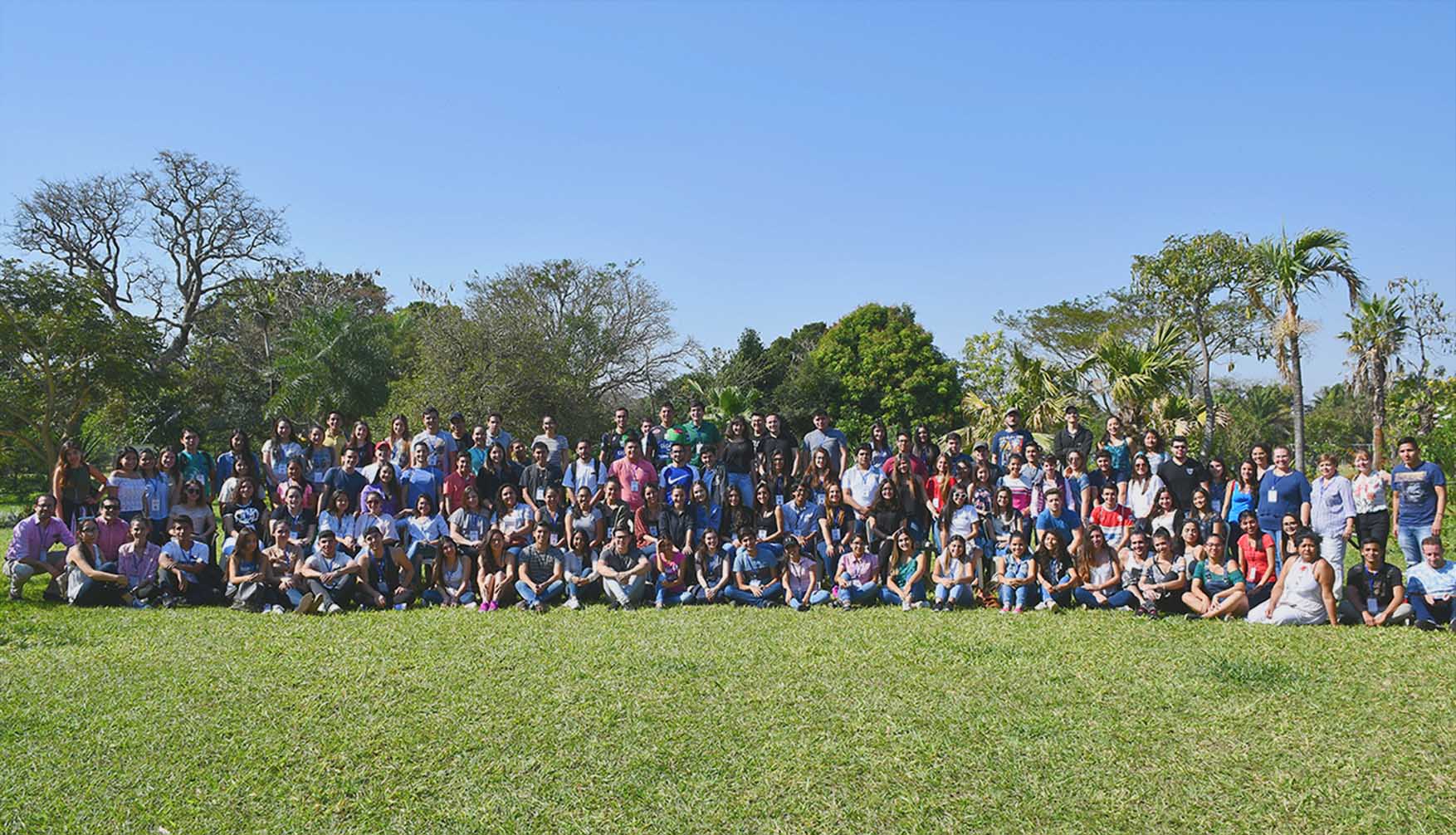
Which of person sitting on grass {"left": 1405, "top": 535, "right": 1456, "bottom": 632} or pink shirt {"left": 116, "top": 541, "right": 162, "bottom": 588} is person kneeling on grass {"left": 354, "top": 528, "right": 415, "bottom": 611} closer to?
pink shirt {"left": 116, "top": 541, "right": 162, "bottom": 588}

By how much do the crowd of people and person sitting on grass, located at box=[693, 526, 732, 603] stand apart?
0.03 metres

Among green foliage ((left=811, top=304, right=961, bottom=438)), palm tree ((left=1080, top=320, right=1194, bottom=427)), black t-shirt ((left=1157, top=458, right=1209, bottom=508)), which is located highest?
green foliage ((left=811, top=304, right=961, bottom=438))

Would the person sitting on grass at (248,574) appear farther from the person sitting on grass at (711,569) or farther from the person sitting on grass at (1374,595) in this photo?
the person sitting on grass at (1374,595)

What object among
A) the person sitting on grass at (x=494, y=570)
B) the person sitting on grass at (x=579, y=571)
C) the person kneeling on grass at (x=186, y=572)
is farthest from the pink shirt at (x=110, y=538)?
the person sitting on grass at (x=579, y=571)

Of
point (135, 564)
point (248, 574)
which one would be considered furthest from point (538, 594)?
point (135, 564)

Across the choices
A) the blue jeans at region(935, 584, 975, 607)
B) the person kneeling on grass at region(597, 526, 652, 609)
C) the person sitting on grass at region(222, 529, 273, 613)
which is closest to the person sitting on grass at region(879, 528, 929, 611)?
the blue jeans at region(935, 584, 975, 607)

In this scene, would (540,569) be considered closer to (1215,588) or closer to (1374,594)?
(1215,588)

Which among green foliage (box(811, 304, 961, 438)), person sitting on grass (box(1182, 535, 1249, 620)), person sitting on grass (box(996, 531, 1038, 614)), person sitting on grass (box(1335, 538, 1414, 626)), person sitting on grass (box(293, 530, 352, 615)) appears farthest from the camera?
green foliage (box(811, 304, 961, 438))

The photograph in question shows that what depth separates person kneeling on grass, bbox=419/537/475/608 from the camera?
10.2 m

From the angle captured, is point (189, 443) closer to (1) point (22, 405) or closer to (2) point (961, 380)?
(1) point (22, 405)

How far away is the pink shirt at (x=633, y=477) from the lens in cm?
1102

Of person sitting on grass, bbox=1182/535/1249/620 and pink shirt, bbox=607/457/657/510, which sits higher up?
pink shirt, bbox=607/457/657/510

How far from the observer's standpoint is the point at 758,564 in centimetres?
1017

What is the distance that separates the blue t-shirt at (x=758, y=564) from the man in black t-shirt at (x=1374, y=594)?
5.05 m
